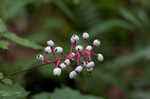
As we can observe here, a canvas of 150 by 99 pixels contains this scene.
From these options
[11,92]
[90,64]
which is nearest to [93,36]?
[90,64]

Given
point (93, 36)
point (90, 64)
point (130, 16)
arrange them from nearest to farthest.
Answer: point (90, 64), point (93, 36), point (130, 16)

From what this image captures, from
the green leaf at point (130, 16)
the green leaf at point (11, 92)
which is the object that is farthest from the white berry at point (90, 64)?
the green leaf at point (130, 16)

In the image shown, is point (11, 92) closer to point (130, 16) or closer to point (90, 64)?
point (90, 64)

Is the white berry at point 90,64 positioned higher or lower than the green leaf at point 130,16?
lower

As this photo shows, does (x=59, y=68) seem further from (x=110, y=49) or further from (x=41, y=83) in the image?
(x=110, y=49)

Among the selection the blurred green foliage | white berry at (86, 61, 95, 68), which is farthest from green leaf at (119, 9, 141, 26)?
white berry at (86, 61, 95, 68)

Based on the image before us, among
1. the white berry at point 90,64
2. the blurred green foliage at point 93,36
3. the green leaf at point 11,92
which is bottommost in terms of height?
the green leaf at point 11,92

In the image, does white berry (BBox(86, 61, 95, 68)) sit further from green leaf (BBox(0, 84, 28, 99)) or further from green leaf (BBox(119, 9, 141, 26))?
green leaf (BBox(119, 9, 141, 26))

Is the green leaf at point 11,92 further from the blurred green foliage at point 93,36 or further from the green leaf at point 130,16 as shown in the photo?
the green leaf at point 130,16
